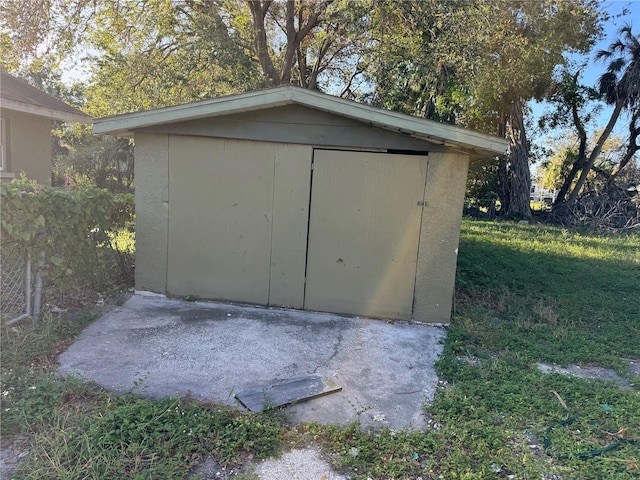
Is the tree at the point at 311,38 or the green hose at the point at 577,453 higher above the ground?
the tree at the point at 311,38

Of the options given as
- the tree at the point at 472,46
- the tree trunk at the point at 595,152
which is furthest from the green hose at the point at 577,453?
the tree trunk at the point at 595,152

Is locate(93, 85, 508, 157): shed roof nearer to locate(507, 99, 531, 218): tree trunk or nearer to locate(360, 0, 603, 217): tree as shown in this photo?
locate(360, 0, 603, 217): tree

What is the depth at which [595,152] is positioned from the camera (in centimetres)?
1905

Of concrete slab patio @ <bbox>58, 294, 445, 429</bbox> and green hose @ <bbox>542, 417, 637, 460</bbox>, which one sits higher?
green hose @ <bbox>542, 417, 637, 460</bbox>

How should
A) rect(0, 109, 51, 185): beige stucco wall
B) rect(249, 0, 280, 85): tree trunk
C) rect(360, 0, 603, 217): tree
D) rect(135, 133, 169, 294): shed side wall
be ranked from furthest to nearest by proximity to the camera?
1. rect(249, 0, 280, 85): tree trunk
2. rect(360, 0, 603, 217): tree
3. rect(0, 109, 51, 185): beige stucco wall
4. rect(135, 133, 169, 294): shed side wall

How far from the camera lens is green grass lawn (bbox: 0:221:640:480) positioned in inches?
100

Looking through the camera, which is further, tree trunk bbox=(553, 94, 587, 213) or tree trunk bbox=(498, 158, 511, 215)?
tree trunk bbox=(498, 158, 511, 215)

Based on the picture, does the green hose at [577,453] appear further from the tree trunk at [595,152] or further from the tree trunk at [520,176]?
the tree trunk at [520,176]

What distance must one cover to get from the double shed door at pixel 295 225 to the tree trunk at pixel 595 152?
647 inches

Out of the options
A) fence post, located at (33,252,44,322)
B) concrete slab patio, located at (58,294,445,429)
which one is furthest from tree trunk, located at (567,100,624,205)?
fence post, located at (33,252,44,322)

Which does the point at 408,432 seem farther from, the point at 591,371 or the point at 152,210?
the point at 152,210

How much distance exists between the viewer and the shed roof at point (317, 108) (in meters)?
4.57

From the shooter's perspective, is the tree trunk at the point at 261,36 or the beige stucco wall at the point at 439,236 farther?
the tree trunk at the point at 261,36

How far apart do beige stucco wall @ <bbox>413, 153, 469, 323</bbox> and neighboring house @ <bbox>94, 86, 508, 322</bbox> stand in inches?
0.5
